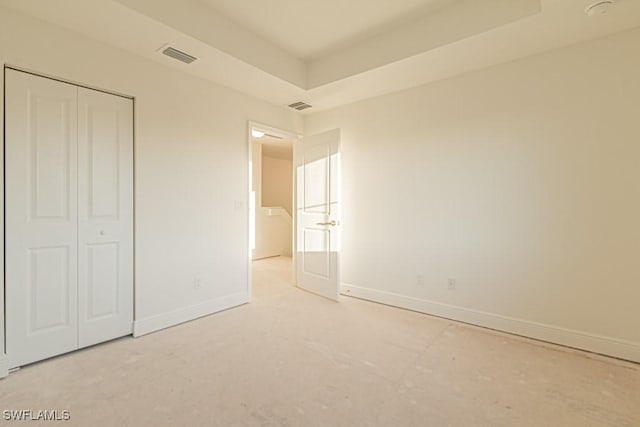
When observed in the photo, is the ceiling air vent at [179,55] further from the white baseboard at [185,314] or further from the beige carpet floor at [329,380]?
the beige carpet floor at [329,380]

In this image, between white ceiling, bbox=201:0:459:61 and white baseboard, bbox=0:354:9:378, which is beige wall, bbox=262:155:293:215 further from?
white baseboard, bbox=0:354:9:378

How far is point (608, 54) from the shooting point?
2.39m

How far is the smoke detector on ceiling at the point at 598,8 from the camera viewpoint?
198cm

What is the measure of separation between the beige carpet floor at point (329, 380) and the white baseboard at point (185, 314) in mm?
97

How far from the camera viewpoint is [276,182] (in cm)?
864

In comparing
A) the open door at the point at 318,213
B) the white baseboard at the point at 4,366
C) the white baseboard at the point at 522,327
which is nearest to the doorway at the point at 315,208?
the open door at the point at 318,213

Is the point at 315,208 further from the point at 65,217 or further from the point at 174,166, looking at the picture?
the point at 65,217

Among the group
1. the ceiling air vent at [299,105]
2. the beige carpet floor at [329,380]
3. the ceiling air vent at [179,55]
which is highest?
the ceiling air vent at [299,105]

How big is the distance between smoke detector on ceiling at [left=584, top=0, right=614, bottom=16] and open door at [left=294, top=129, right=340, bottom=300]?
7.64 ft

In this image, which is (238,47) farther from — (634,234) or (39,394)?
(634,234)

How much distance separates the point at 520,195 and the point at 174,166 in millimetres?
3262

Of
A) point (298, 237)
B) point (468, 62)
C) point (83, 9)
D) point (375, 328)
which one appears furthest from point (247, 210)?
point (468, 62)

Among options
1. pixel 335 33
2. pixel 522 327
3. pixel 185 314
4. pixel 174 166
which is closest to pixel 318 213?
pixel 174 166

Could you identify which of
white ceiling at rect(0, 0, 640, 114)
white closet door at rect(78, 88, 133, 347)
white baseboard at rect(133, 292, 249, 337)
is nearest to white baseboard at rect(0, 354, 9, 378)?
white closet door at rect(78, 88, 133, 347)
